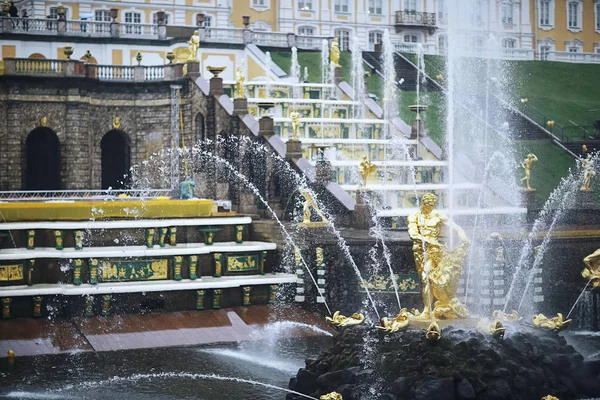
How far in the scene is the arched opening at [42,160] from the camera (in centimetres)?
4491

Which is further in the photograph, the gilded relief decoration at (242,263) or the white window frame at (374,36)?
the white window frame at (374,36)

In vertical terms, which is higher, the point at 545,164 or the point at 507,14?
the point at 507,14

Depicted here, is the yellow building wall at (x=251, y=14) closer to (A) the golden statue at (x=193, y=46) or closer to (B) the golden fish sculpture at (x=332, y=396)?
(A) the golden statue at (x=193, y=46)

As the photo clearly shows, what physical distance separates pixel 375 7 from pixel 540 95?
15.6 meters

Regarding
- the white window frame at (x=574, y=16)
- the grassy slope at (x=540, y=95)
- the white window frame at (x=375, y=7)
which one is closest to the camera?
the grassy slope at (x=540, y=95)

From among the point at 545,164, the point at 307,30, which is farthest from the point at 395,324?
the point at 307,30

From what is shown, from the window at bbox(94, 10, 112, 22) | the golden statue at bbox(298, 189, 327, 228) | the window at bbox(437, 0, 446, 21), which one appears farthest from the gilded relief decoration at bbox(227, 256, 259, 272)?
the window at bbox(437, 0, 446, 21)

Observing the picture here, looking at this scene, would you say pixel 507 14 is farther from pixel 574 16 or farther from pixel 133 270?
pixel 133 270

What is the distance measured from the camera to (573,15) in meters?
77.6

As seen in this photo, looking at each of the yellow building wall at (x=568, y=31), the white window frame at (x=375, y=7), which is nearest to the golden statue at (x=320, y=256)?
the white window frame at (x=375, y=7)

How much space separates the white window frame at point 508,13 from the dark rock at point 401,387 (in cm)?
5946

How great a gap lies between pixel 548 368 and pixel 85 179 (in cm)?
2789

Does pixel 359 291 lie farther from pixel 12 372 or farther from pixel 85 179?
pixel 85 179

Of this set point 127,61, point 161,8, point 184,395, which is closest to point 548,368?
point 184,395
